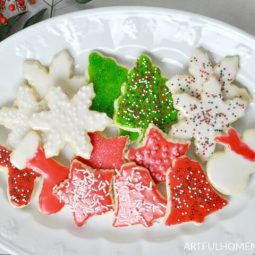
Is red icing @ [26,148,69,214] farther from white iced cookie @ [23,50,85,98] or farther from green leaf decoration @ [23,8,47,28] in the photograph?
green leaf decoration @ [23,8,47,28]

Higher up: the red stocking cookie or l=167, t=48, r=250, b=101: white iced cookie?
l=167, t=48, r=250, b=101: white iced cookie

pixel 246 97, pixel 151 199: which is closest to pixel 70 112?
pixel 151 199

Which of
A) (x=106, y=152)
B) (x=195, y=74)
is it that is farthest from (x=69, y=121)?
(x=195, y=74)

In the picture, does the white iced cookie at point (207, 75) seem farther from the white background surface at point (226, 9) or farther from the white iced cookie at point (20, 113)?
the white iced cookie at point (20, 113)

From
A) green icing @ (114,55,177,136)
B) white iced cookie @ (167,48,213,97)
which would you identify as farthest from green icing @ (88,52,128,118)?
white iced cookie @ (167,48,213,97)

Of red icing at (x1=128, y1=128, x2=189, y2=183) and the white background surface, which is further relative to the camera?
the white background surface

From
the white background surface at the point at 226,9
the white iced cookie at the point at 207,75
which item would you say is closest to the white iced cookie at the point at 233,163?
the white iced cookie at the point at 207,75
